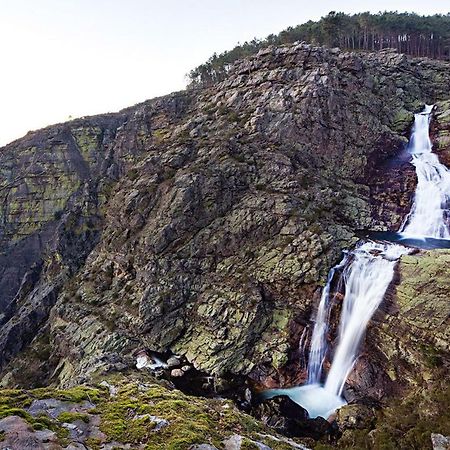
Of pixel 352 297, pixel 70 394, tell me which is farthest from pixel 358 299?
pixel 70 394

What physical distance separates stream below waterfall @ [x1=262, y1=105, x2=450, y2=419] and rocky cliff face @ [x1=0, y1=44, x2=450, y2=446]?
1.06 m

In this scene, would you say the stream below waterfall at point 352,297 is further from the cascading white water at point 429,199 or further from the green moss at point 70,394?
the green moss at point 70,394

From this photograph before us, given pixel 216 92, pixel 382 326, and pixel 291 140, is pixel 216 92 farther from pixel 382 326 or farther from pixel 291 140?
pixel 382 326

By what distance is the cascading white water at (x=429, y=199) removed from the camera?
32.4m

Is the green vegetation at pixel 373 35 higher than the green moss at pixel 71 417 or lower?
higher

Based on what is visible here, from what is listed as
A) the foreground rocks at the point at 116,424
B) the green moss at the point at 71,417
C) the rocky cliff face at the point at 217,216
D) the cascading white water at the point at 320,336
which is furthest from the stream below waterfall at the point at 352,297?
the green moss at the point at 71,417

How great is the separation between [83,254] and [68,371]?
19.7 metres

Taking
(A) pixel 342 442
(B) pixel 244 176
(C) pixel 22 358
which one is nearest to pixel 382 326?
(A) pixel 342 442

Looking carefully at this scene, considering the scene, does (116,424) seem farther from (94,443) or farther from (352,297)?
(352,297)

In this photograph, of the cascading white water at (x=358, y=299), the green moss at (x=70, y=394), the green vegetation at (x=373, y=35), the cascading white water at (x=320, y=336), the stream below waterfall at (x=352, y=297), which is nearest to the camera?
the green moss at (x=70, y=394)

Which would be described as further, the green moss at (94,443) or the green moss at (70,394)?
the green moss at (70,394)

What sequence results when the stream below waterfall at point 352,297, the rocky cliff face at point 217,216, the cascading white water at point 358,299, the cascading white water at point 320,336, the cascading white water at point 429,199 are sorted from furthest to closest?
the cascading white water at point 429,199
the rocky cliff face at point 217,216
the cascading white water at point 320,336
the cascading white water at point 358,299
the stream below waterfall at point 352,297

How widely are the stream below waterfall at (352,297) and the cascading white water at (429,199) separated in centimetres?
8

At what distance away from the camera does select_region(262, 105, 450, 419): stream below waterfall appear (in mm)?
22938
